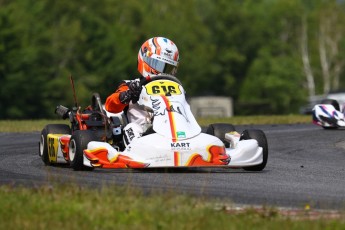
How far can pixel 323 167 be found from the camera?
12914 millimetres

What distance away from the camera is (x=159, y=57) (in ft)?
42.9

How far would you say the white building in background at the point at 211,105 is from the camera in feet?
239

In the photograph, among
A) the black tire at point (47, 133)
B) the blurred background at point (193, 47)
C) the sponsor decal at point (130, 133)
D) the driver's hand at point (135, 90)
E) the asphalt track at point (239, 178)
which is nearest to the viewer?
the asphalt track at point (239, 178)

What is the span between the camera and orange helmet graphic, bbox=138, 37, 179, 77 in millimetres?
13078

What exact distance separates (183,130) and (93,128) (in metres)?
1.67

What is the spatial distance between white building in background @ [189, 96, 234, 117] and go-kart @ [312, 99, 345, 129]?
50.0m

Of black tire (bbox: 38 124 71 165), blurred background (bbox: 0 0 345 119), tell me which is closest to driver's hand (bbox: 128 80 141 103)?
black tire (bbox: 38 124 71 165)

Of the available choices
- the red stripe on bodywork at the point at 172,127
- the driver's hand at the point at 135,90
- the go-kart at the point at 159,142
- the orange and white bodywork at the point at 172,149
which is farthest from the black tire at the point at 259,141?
the driver's hand at the point at 135,90

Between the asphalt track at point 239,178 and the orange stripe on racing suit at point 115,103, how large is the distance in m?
0.90

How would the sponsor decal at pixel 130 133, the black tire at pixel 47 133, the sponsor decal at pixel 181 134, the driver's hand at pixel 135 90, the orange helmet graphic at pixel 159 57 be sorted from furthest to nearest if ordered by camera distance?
1. the black tire at pixel 47 133
2. the orange helmet graphic at pixel 159 57
3. the driver's hand at pixel 135 90
4. the sponsor decal at pixel 130 133
5. the sponsor decal at pixel 181 134

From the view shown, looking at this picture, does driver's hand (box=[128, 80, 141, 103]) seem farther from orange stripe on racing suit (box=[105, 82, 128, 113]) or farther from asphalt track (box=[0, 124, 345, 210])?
asphalt track (box=[0, 124, 345, 210])

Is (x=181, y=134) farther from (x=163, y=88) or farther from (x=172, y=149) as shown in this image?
(x=163, y=88)

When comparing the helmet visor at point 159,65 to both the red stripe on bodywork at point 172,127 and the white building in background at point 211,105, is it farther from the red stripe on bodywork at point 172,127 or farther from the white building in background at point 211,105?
the white building in background at point 211,105

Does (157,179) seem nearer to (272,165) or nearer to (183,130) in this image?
(183,130)
